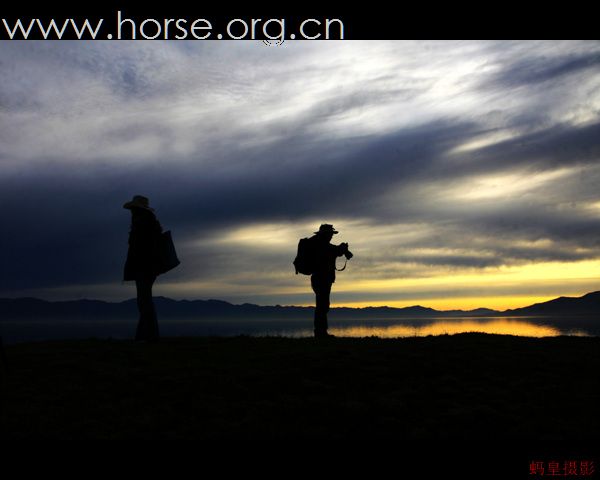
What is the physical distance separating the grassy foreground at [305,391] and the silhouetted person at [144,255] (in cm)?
197

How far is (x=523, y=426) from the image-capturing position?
9.48 metres

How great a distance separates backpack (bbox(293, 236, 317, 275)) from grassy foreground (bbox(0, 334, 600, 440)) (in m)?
4.97

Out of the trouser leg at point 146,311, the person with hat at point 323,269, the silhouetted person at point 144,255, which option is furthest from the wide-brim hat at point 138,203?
the person with hat at point 323,269

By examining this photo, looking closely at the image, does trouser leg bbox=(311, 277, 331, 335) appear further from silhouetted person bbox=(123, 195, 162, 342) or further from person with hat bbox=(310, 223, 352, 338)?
silhouetted person bbox=(123, 195, 162, 342)

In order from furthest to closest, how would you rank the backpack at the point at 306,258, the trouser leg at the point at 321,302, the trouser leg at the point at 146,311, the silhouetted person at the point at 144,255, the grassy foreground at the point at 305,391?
the backpack at the point at 306,258
the trouser leg at the point at 321,302
the silhouetted person at the point at 144,255
the trouser leg at the point at 146,311
the grassy foreground at the point at 305,391

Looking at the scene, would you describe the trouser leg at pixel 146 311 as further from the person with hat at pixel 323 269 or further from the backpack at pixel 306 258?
the person with hat at pixel 323 269

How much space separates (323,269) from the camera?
20.8 metres

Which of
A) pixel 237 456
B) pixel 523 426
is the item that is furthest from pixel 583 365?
pixel 237 456

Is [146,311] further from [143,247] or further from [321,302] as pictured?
[321,302]

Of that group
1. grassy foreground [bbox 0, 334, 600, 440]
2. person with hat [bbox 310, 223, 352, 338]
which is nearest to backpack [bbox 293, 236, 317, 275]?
person with hat [bbox 310, 223, 352, 338]

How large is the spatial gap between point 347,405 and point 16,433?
5497 millimetres

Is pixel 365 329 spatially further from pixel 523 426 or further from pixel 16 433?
pixel 16 433

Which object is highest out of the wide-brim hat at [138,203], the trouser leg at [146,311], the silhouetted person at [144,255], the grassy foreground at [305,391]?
the wide-brim hat at [138,203]

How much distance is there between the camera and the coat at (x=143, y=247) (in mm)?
18047
